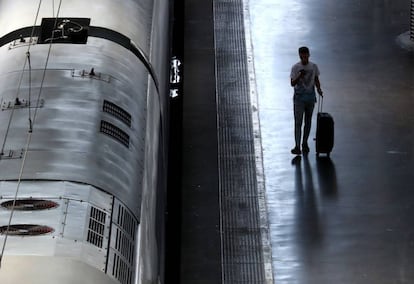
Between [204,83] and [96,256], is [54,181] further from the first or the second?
[204,83]

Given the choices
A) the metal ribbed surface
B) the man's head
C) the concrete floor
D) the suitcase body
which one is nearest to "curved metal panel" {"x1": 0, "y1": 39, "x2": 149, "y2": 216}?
the metal ribbed surface

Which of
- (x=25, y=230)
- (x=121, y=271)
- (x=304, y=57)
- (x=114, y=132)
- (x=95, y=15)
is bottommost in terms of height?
(x=121, y=271)

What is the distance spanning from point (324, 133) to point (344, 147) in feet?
1.59

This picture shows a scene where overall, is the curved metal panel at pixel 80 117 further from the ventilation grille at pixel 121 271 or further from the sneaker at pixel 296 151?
the sneaker at pixel 296 151

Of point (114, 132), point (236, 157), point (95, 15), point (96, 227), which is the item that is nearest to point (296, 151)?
point (236, 157)

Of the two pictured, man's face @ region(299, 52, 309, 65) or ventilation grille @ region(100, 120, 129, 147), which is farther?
man's face @ region(299, 52, 309, 65)

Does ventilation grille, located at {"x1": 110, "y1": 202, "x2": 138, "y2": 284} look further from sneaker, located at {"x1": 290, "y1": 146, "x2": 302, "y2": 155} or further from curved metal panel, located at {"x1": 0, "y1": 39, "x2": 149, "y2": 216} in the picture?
sneaker, located at {"x1": 290, "y1": 146, "x2": 302, "y2": 155}

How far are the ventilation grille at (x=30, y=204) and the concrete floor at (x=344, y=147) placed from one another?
3403mm

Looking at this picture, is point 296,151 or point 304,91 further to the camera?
point 296,151

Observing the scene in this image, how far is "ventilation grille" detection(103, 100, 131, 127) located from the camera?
5340 millimetres

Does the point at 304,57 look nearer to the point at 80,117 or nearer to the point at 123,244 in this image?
the point at 80,117

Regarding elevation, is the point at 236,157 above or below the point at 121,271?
above

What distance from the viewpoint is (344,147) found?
9289 millimetres

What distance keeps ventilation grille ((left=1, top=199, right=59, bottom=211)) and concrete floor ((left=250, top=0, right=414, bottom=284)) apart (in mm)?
3403
